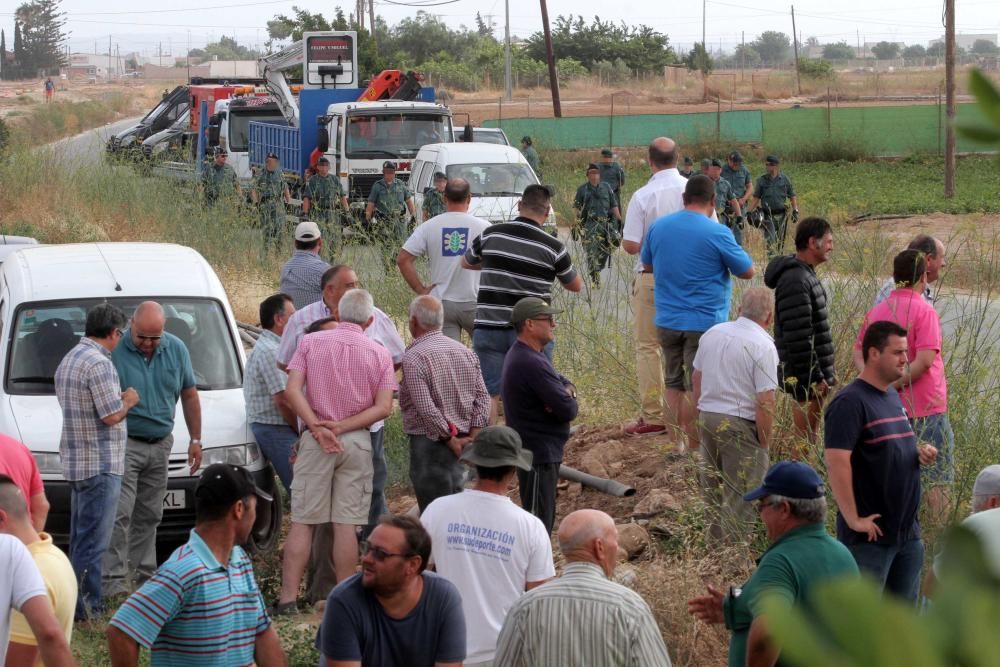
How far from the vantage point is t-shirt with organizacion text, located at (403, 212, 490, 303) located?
834 centimetres

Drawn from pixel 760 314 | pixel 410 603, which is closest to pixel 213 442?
pixel 760 314

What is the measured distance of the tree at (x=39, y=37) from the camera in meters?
133

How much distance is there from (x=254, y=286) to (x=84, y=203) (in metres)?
6.17

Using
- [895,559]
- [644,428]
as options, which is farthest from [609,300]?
[895,559]

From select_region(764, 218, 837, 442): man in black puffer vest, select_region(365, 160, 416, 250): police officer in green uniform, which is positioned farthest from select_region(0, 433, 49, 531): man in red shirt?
select_region(365, 160, 416, 250): police officer in green uniform

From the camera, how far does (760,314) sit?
6.05 metres

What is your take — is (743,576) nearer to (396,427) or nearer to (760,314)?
(760,314)

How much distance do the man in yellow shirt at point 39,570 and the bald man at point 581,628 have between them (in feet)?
4.73

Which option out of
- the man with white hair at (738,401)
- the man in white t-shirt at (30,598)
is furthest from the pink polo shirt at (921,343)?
the man in white t-shirt at (30,598)

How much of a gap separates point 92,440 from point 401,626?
3.09 m

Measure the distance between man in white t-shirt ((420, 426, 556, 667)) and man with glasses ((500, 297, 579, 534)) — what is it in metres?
1.55

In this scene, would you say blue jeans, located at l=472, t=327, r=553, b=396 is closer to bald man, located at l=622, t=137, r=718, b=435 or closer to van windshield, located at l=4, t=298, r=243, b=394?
bald man, located at l=622, t=137, r=718, b=435

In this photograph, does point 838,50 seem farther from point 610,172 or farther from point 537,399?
point 537,399

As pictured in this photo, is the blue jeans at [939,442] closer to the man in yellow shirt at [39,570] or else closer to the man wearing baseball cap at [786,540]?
the man wearing baseball cap at [786,540]
